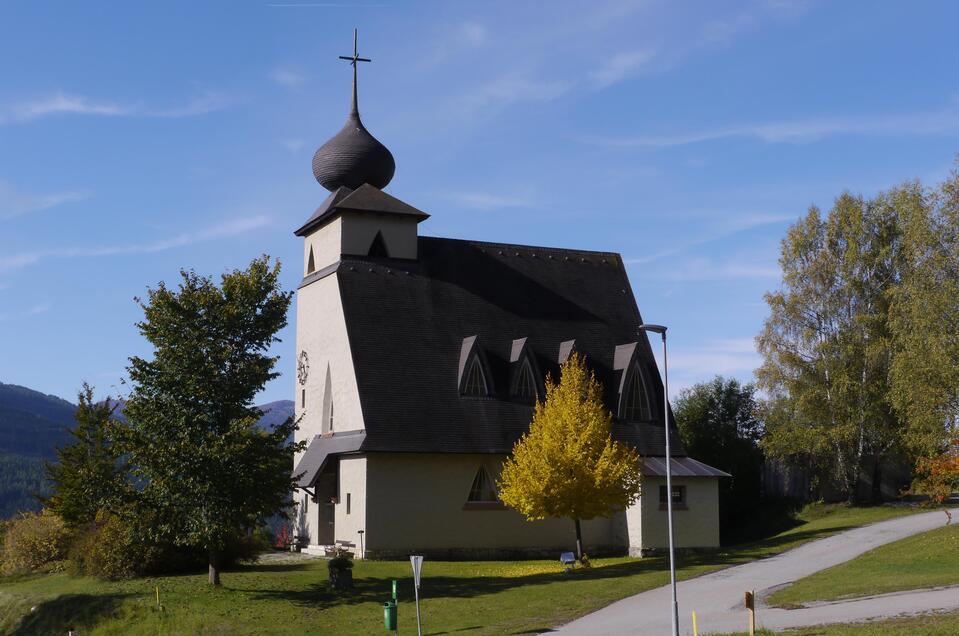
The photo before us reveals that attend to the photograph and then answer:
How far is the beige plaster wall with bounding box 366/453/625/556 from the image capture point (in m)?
38.8

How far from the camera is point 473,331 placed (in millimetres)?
43312

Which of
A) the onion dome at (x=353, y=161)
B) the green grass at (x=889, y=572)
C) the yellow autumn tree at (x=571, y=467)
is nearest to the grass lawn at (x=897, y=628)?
the green grass at (x=889, y=572)

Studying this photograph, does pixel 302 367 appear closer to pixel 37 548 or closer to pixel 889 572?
pixel 37 548

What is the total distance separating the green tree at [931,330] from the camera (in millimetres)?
43094

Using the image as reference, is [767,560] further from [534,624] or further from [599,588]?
[534,624]

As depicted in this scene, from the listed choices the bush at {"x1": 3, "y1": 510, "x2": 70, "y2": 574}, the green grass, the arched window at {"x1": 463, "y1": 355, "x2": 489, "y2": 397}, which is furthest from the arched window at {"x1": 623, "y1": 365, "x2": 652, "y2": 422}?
the bush at {"x1": 3, "y1": 510, "x2": 70, "y2": 574}

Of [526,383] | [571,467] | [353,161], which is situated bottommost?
[571,467]

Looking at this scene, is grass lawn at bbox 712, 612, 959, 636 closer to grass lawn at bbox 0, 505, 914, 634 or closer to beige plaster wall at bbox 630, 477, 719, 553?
grass lawn at bbox 0, 505, 914, 634

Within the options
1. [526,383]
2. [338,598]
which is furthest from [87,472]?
[526,383]

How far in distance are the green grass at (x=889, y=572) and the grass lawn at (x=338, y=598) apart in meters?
4.32

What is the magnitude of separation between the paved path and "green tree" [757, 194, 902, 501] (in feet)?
57.6

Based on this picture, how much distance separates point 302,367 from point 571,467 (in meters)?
15.5

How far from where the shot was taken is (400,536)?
38.9 metres

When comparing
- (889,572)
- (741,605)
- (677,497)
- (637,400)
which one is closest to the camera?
(741,605)
